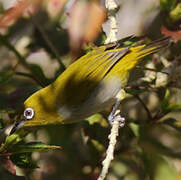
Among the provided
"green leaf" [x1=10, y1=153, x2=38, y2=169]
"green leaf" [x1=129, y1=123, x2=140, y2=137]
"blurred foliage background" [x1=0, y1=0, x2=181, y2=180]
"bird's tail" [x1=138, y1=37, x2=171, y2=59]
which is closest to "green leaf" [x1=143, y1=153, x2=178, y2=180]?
"blurred foliage background" [x1=0, y1=0, x2=181, y2=180]

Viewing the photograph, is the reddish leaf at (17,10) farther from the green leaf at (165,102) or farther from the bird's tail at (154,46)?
the green leaf at (165,102)

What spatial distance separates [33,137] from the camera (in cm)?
317

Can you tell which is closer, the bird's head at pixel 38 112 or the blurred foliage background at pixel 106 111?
the blurred foliage background at pixel 106 111

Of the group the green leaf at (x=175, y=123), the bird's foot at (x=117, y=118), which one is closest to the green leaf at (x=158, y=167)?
the green leaf at (x=175, y=123)

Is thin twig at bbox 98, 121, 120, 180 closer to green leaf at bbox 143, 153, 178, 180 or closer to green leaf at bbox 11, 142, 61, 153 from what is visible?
green leaf at bbox 11, 142, 61, 153

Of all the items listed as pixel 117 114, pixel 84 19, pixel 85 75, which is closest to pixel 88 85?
pixel 85 75

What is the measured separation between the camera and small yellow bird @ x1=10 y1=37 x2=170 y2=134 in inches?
104

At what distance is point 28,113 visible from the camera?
246 centimetres

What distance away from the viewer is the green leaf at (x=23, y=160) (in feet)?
6.89

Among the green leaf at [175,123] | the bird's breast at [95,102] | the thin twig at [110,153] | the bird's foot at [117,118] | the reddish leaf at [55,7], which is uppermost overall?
the reddish leaf at [55,7]

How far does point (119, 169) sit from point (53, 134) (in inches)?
31.5

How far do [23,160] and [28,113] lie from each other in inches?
17.6

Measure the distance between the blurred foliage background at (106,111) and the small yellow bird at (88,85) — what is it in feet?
0.40

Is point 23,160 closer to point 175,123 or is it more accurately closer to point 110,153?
point 110,153
